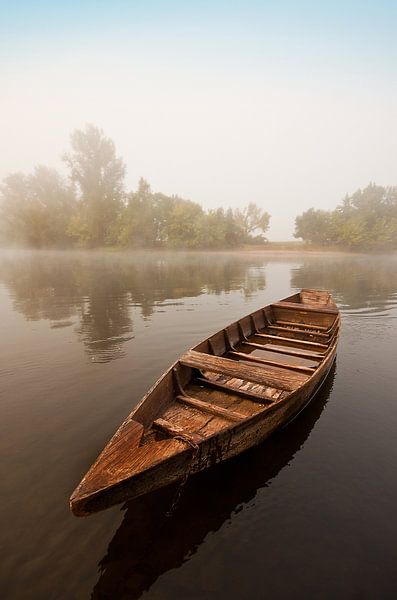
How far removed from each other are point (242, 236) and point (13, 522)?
87.7 m

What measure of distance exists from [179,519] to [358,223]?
8632 cm

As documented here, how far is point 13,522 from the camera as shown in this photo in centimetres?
401

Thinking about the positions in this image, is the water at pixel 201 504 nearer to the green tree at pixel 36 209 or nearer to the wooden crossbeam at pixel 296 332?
the wooden crossbeam at pixel 296 332

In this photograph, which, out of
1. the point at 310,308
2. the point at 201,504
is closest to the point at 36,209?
the point at 310,308

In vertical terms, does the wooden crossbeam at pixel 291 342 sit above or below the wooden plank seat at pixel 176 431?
below

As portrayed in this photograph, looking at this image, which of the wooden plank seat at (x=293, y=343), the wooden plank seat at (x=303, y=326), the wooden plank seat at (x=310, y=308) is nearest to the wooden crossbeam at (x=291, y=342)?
the wooden plank seat at (x=293, y=343)

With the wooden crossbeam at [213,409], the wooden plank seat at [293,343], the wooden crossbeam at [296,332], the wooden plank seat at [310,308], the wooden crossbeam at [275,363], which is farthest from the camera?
the wooden plank seat at [310,308]

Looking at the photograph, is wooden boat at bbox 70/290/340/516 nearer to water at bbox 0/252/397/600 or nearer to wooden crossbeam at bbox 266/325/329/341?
wooden crossbeam at bbox 266/325/329/341

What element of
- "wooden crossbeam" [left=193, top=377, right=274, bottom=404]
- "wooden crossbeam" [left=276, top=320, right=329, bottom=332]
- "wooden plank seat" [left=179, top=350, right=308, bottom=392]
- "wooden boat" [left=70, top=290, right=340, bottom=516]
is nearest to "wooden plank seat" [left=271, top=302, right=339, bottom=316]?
"wooden crossbeam" [left=276, top=320, right=329, bottom=332]

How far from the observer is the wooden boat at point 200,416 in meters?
3.42

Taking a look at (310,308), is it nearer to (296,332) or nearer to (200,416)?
(296,332)

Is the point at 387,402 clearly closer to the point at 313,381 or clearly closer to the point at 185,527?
the point at 313,381

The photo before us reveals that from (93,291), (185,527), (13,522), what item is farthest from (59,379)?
(93,291)

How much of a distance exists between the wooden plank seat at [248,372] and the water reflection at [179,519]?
1.21 meters
